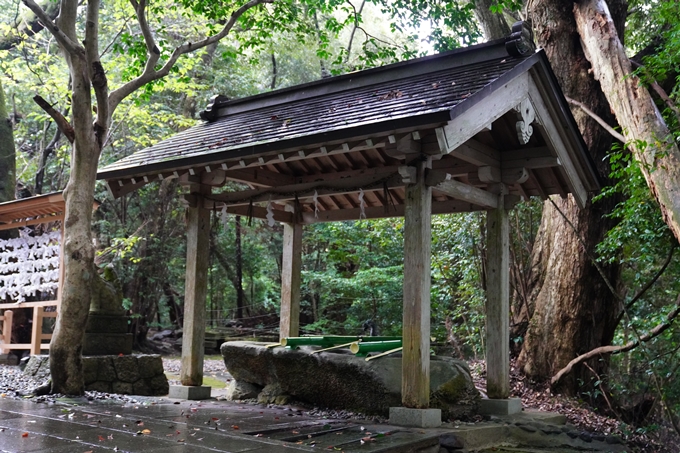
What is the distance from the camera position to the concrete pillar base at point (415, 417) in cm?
583

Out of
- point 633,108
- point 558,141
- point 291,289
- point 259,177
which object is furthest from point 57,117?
point 633,108

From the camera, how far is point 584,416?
837cm

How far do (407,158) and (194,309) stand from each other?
3.56 m

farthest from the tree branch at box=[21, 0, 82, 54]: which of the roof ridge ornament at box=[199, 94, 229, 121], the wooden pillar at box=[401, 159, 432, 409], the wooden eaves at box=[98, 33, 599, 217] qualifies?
the wooden pillar at box=[401, 159, 432, 409]

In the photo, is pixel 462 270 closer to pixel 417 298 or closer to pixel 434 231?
pixel 434 231

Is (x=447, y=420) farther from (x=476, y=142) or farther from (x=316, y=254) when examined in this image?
(x=316, y=254)

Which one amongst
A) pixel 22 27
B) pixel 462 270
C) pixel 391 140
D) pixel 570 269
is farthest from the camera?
pixel 22 27

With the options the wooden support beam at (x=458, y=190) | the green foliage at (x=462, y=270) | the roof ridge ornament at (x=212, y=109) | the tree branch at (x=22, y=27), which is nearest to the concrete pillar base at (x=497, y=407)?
the wooden support beam at (x=458, y=190)

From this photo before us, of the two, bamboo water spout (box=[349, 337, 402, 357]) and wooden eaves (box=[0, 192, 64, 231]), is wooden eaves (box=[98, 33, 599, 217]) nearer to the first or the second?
bamboo water spout (box=[349, 337, 402, 357])

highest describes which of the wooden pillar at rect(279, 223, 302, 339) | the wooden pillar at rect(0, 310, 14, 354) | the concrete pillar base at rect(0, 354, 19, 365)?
the wooden pillar at rect(279, 223, 302, 339)

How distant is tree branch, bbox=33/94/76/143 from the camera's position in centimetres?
710

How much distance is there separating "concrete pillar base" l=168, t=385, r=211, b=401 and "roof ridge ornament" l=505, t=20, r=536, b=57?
222 inches

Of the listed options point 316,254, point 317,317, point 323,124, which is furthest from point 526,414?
point 316,254

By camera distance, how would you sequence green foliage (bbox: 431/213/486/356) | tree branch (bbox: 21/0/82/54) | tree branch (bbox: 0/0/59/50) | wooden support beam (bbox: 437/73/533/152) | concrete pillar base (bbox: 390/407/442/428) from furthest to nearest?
tree branch (bbox: 0/0/59/50)
green foliage (bbox: 431/213/486/356)
tree branch (bbox: 21/0/82/54)
concrete pillar base (bbox: 390/407/442/428)
wooden support beam (bbox: 437/73/533/152)
